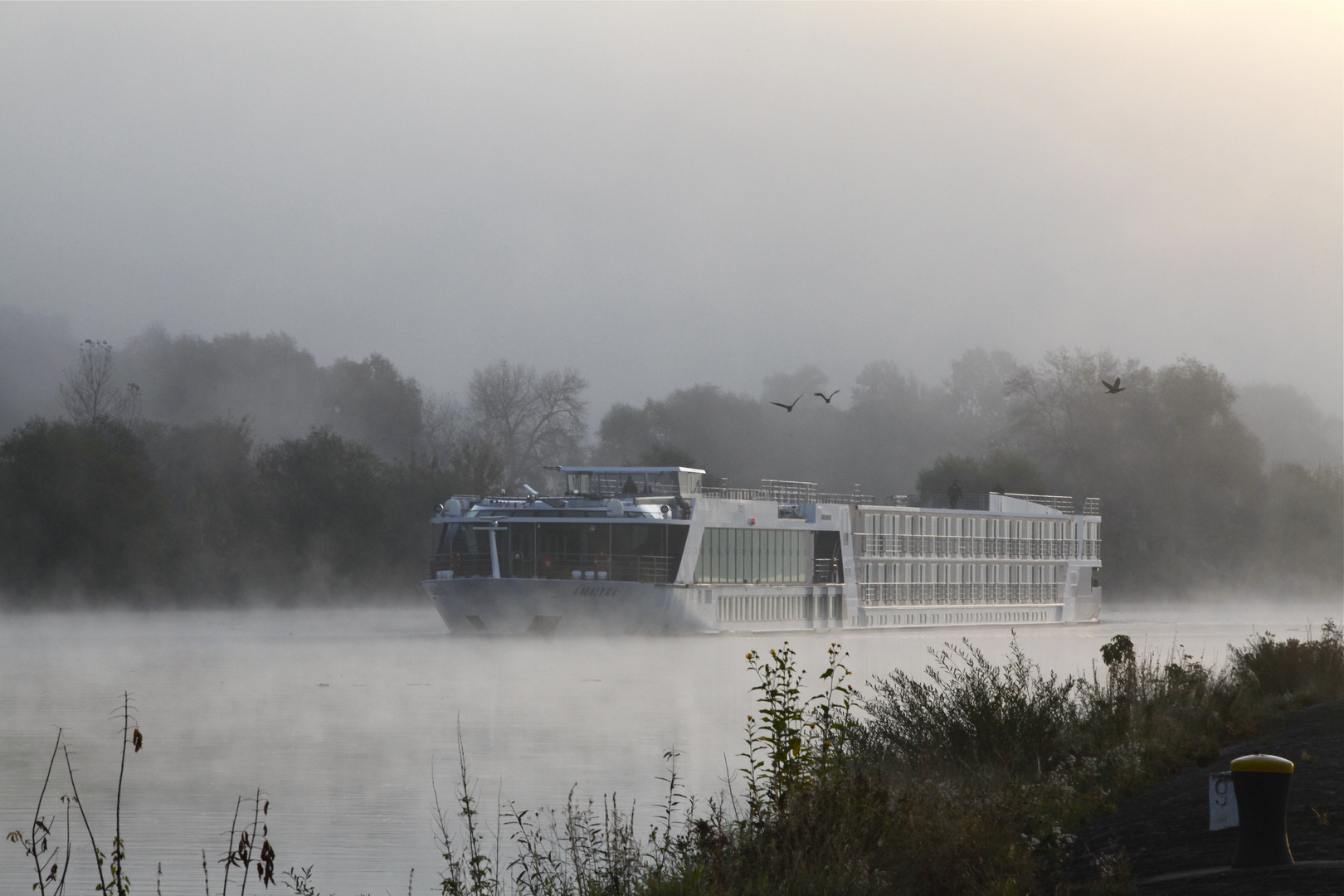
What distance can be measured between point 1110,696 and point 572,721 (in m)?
11.2

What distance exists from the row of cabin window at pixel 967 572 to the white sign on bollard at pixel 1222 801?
211 feet

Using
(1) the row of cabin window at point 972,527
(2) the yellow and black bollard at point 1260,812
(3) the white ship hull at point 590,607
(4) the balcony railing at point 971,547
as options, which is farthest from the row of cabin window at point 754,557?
(2) the yellow and black bollard at point 1260,812

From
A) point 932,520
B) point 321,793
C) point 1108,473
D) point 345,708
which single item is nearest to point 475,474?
point 932,520

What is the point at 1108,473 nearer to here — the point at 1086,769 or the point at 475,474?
the point at 475,474

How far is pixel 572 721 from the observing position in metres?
29.9

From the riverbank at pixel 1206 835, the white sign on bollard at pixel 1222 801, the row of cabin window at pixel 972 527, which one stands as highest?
the row of cabin window at pixel 972 527

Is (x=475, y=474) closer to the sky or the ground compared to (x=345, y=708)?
closer to the sky

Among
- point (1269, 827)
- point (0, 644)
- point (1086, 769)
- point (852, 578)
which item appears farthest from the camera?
point (852, 578)

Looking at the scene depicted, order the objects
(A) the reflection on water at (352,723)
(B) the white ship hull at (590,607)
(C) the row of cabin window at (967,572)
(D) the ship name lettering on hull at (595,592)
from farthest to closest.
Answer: (C) the row of cabin window at (967,572) → (D) the ship name lettering on hull at (595,592) → (B) the white ship hull at (590,607) → (A) the reflection on water at (352,723)

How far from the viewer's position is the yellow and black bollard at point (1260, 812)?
10.1m

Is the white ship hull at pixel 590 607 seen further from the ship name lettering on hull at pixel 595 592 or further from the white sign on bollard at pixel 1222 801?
the white sign on bollard at pixel 1222 801

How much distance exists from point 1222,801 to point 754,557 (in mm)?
57020

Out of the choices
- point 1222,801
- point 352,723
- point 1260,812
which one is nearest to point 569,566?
point 352,723

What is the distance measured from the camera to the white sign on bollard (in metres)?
11.5
